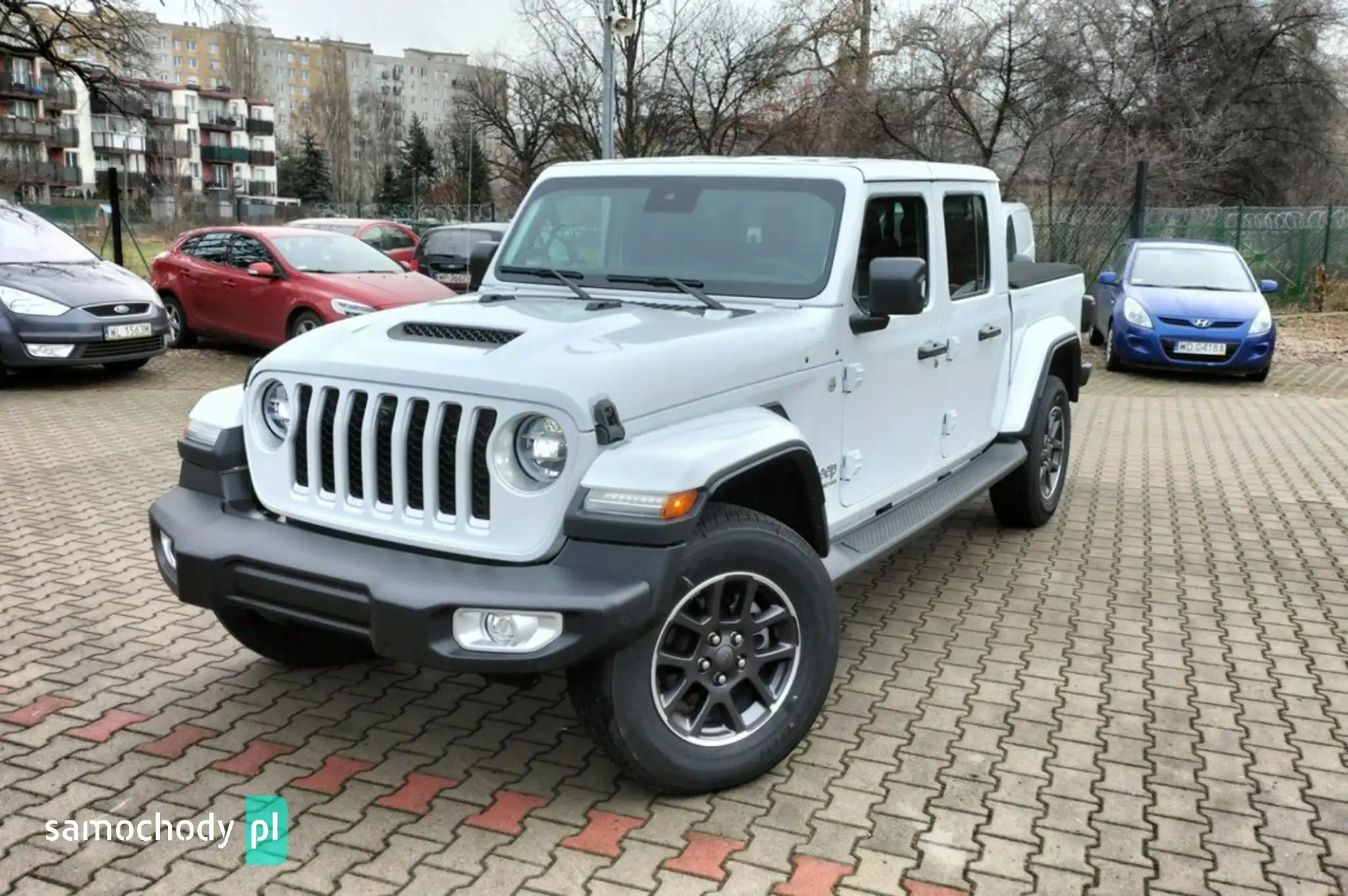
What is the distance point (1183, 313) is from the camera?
13.8 m

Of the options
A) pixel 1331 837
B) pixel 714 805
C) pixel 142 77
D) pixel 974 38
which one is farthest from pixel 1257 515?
pixel 142 77

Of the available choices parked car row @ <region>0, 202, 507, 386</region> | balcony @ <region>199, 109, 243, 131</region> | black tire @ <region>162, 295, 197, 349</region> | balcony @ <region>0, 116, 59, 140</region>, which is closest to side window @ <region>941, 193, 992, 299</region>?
parked car row @ <region>0, 202, 507, 386</region>

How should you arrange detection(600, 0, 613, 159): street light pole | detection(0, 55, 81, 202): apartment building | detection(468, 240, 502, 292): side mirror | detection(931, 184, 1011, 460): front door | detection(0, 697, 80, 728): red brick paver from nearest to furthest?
detection(0, 697, 80, 728): red brick paver
detection(468, 240, 502, 292): side mirror
detection(931, 184, 1011, 460): front door
detection(600, 0, 613, 159): street light pole
detection(0, 55, 81, 202): apartment building

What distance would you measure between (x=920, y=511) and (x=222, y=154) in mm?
116782

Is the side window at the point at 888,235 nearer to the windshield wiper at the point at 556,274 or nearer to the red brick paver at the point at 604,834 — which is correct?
the windshield wiper at the point at 556,274

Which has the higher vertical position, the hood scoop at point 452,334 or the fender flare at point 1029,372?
the hood scoop at point 452,334

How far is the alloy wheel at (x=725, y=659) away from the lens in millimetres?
3523

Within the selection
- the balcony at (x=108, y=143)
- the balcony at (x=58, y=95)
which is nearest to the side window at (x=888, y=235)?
the balcony at (x=58, y=95)

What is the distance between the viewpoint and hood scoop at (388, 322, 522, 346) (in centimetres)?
373

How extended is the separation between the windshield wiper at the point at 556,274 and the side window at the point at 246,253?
9334 millimetres

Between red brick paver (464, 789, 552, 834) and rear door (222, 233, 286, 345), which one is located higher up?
rear door (222, 233, 286, 345)

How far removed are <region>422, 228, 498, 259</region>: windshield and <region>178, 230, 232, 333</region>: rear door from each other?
373 centimetres

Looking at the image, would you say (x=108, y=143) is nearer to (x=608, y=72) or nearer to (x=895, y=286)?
(x=608, y=72)

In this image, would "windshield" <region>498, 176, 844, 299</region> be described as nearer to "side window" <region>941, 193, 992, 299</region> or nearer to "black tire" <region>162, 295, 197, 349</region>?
"side window" <region>941, 193, 992, 299</region>
